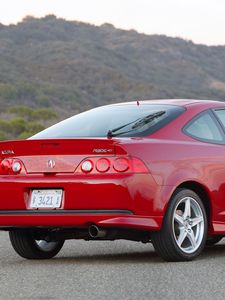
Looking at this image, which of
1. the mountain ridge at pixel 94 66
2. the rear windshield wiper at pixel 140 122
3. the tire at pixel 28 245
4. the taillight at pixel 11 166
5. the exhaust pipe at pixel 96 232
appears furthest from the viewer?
the mountain ridge at pixel 94 66

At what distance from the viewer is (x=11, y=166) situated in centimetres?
823

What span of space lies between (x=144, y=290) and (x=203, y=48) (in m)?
111

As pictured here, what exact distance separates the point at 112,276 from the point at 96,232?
83 centimetres

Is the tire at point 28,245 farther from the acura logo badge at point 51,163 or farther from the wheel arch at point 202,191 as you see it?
Answer: the wheel arch at point 202,191

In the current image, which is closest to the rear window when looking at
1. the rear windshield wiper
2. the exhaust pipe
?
the rear windshield wiper

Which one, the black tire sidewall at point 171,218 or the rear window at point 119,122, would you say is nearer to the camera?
the black tire sidewall at point 171,218

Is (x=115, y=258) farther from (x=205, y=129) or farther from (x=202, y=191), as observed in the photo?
(x=205, y=129)

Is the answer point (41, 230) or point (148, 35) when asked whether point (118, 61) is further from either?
point (41, 230)

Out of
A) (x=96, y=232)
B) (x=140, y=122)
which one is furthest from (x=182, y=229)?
(x=140, y=122)

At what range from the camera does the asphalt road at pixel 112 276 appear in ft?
21.1

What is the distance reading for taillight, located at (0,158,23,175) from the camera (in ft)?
26.9

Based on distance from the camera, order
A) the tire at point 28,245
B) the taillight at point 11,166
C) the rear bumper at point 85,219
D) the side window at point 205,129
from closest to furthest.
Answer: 1. the rear bumper at point 85,219
2. the taillight at point 11,166
3. the side window at point 205,129
4. the tire at point 28,245

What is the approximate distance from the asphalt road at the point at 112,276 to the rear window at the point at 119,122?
111 centimetres

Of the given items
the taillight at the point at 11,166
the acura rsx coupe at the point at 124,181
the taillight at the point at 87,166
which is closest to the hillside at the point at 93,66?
the acura rsx coupe at the point at 124,181
